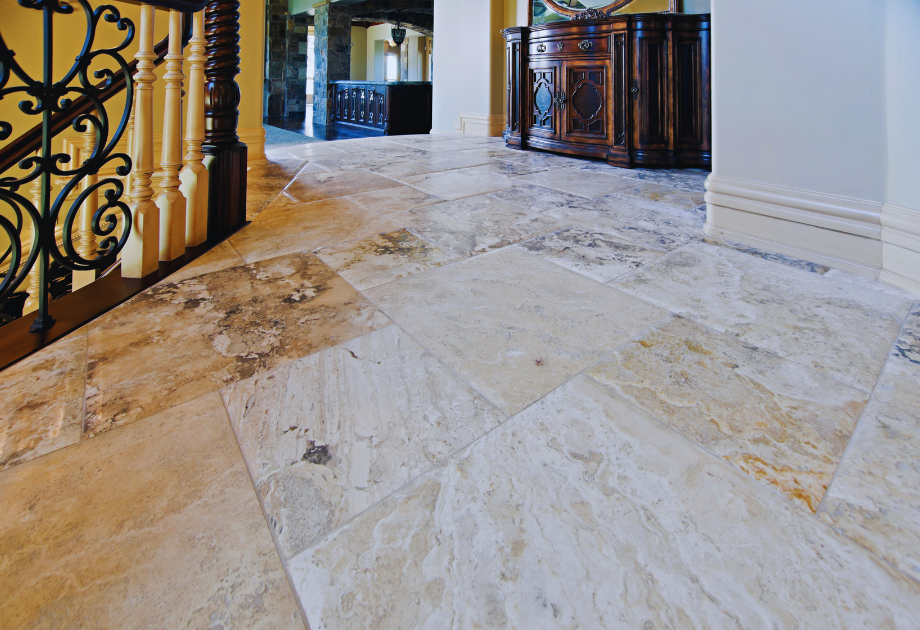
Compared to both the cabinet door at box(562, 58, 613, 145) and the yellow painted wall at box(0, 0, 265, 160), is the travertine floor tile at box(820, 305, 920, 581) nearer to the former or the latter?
the cabinet door at box(562, 58, 613, 145)

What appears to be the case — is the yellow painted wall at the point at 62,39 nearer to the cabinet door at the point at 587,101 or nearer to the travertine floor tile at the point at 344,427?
the cabinet door at the point at 587,101

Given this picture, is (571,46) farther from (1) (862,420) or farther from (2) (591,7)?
(1) (862,420)

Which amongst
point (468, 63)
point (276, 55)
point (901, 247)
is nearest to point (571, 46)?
point (468, 63)

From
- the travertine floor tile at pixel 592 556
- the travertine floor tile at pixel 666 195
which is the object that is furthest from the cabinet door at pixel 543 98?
the travertine floor tile at pixel 592 556

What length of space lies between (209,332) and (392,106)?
800 centimetres

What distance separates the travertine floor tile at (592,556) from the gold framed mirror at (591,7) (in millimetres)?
3894

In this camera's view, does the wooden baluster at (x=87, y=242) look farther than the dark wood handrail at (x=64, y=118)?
Yes

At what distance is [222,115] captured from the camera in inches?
68.1

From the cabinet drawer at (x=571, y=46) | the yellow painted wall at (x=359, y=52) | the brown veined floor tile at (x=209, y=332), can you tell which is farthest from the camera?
the yellow painted wall at (x=359, y=52)

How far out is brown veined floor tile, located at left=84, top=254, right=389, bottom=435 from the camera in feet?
2.87

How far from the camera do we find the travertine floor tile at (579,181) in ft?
8.61

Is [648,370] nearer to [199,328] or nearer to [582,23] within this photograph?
[199,328]

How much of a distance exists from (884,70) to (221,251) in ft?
6.95

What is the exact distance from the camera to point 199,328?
1115 mm
